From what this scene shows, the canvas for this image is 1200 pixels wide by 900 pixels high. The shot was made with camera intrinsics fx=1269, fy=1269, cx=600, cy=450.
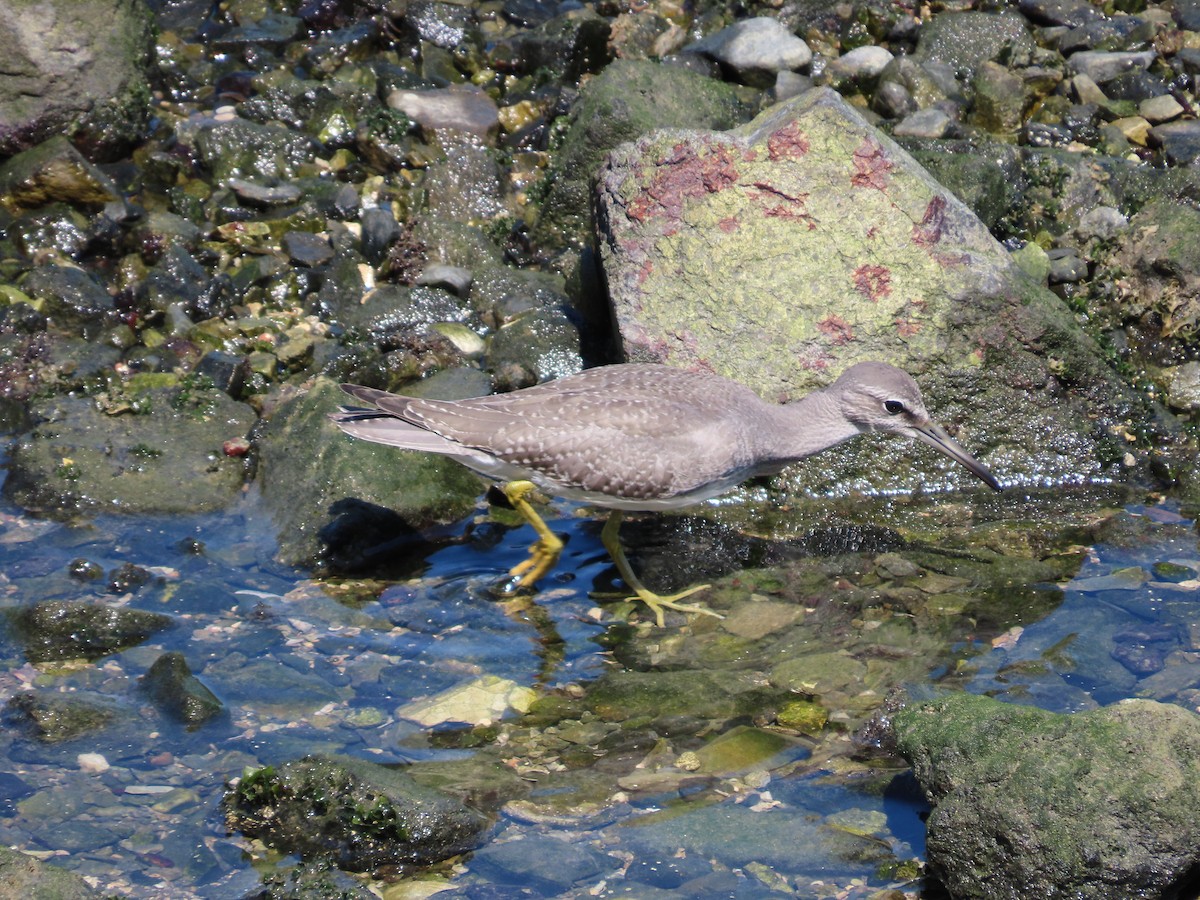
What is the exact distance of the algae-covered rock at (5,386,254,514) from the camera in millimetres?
7629

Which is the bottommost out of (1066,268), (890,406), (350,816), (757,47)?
(350,816)

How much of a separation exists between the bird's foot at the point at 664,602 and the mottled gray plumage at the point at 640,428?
501 mm

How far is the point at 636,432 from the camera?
6.96 meters

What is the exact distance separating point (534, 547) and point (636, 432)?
1.03m

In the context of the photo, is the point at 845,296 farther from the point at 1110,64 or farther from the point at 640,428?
the point at 1110,64

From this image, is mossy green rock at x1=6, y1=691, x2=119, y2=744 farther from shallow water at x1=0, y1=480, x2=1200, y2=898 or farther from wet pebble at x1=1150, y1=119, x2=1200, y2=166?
wet pebble at x1=1150, y1=119, x2=1200, y2=166

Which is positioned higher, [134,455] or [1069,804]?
[1069,804]

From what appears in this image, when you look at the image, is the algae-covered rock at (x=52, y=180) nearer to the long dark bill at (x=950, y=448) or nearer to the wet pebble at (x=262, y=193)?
the wet pebble at (x=262, y=193)

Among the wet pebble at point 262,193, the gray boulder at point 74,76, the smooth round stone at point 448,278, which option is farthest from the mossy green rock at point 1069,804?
the gray boulder at point 74,76

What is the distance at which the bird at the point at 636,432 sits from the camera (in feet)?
22.8

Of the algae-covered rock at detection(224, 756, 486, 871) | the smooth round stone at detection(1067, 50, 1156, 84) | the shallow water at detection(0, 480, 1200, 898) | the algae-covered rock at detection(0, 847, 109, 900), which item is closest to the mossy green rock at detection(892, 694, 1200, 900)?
the shallow water at detection(0, 480, 1200, 898)

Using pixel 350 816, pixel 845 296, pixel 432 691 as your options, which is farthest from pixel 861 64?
pixel 350 816

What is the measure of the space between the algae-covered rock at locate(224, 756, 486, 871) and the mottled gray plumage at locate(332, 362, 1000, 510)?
226 centimetres

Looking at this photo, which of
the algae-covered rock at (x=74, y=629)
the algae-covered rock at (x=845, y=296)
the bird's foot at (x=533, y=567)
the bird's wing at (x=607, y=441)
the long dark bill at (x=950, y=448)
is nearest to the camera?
the algae-covered rock at (x=74, y=629)
